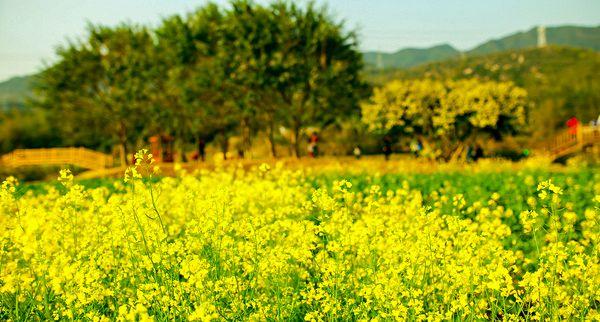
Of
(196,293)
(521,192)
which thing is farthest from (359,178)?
(196,293)

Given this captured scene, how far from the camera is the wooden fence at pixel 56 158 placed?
38378mm

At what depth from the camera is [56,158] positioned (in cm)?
3891

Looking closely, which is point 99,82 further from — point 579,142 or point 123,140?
point 579,142

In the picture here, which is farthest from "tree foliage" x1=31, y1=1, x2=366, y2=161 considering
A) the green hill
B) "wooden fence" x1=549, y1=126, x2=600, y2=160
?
"wooden fence" x1=549, y1=126, x2=600, y2=160

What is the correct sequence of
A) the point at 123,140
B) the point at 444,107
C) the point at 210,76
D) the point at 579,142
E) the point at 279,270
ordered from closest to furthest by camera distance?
the point at 279,270 < the point at 444,107 < the point at 210,76 < the point at 579,142 < the point at 123,140

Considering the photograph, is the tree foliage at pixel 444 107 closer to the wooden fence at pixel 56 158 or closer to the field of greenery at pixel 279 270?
the wooden fence at pixel 56 158

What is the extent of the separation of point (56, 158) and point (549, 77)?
92.5 metres

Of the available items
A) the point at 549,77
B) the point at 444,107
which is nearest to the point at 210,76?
the point at 444,107

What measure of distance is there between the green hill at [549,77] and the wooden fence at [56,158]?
2130 centimetres

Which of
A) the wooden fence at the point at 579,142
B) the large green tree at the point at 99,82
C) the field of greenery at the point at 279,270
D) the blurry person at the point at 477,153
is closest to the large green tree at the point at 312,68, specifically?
the blurry person at the point at 477,153

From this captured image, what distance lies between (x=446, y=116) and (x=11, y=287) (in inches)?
1040

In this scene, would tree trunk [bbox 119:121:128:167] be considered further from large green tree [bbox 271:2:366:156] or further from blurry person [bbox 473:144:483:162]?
blurry person [bbox 473:144:483:162]

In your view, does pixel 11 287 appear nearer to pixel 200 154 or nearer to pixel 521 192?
pixel 521 192

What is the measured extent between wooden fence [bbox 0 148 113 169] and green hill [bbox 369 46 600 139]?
2130 centimetres
